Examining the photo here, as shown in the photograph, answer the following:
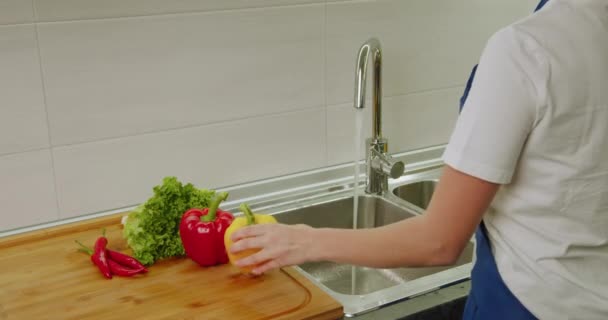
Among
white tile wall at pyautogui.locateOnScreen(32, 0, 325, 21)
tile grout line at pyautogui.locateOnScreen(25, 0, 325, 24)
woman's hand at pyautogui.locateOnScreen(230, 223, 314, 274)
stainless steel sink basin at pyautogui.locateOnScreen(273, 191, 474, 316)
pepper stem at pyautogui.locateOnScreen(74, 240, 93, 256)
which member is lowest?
stainless steel sink basin at pyautogui.locateOnScreen(273, 191, 474, 316)

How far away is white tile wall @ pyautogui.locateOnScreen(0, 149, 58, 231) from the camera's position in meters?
1.47

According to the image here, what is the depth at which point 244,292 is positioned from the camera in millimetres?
1289

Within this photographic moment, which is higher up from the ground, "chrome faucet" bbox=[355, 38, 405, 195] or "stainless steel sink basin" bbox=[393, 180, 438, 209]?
"chrome faucet" bbox=[355, 38, 405, 195]

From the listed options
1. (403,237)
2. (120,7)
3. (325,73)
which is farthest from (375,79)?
(403,237)

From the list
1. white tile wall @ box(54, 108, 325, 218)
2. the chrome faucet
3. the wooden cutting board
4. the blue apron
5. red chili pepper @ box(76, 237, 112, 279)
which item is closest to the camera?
the blue apron

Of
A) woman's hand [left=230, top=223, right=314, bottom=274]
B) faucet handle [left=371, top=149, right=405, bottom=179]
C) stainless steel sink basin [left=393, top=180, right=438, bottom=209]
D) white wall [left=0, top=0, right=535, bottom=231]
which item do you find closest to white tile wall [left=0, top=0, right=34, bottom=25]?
white wall [left=0, top=0, right=535, bottom=231]

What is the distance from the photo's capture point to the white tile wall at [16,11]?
4.54ft

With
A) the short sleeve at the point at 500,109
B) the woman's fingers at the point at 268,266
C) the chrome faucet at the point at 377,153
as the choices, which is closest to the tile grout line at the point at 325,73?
the chrome faucet at the point at 377,153

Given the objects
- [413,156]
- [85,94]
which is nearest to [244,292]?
[85,94]

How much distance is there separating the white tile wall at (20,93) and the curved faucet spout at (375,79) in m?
0.64

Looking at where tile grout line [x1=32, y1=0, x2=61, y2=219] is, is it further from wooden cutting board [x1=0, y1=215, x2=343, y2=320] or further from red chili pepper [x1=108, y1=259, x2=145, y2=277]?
red chili pepper [x1=108, y1=259, x2=145, y2=277]

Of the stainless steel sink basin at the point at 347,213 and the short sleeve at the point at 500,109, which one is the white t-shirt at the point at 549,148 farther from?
the stainless steel sink basin at the point at 347,213

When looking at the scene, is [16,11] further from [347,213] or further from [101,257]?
[347,213]

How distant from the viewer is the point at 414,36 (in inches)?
74.2
